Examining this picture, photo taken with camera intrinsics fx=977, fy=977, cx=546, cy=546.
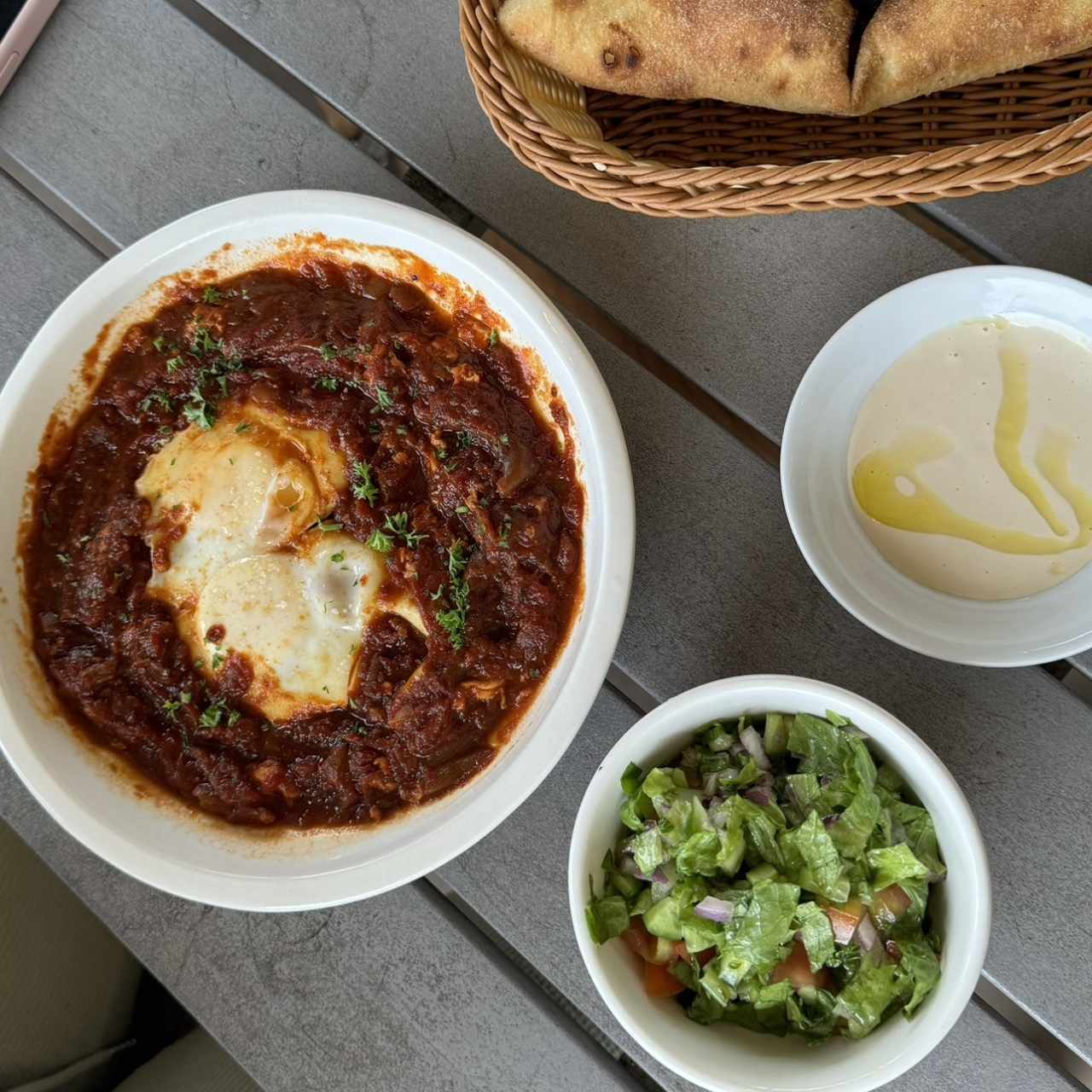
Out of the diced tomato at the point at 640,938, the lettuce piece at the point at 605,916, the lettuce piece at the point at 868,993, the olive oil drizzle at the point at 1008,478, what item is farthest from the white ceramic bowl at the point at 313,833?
the lettuce piece at the point at 868,993

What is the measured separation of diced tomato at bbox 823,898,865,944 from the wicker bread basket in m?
1.25

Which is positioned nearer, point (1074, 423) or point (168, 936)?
point (1074, 423)

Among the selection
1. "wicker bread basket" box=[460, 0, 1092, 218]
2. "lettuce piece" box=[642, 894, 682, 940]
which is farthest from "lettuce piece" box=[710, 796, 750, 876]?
"wicker bread basket" box=[460, 0, 1092, 218]

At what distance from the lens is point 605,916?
1.78 m

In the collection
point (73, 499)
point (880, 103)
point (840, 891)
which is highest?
point (880, 103)

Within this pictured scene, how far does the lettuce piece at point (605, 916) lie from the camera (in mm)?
1752

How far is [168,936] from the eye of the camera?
2262mm

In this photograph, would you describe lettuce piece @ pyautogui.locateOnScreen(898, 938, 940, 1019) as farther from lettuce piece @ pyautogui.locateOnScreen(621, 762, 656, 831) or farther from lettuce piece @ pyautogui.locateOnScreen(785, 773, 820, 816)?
lettuce piece @ pyautogui.locateOnScreen(621, 762, 656, 831)

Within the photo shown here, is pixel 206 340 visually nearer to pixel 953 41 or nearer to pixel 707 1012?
pixel 953 41

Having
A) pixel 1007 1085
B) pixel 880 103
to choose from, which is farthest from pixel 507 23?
pixel 1007 1085

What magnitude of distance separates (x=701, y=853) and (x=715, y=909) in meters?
0.10

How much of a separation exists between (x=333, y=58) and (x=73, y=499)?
1.14 metres

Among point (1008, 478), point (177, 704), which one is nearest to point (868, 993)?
point (1008, 478)

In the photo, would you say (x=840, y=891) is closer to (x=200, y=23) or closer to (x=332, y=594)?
(x=332, y=594)
